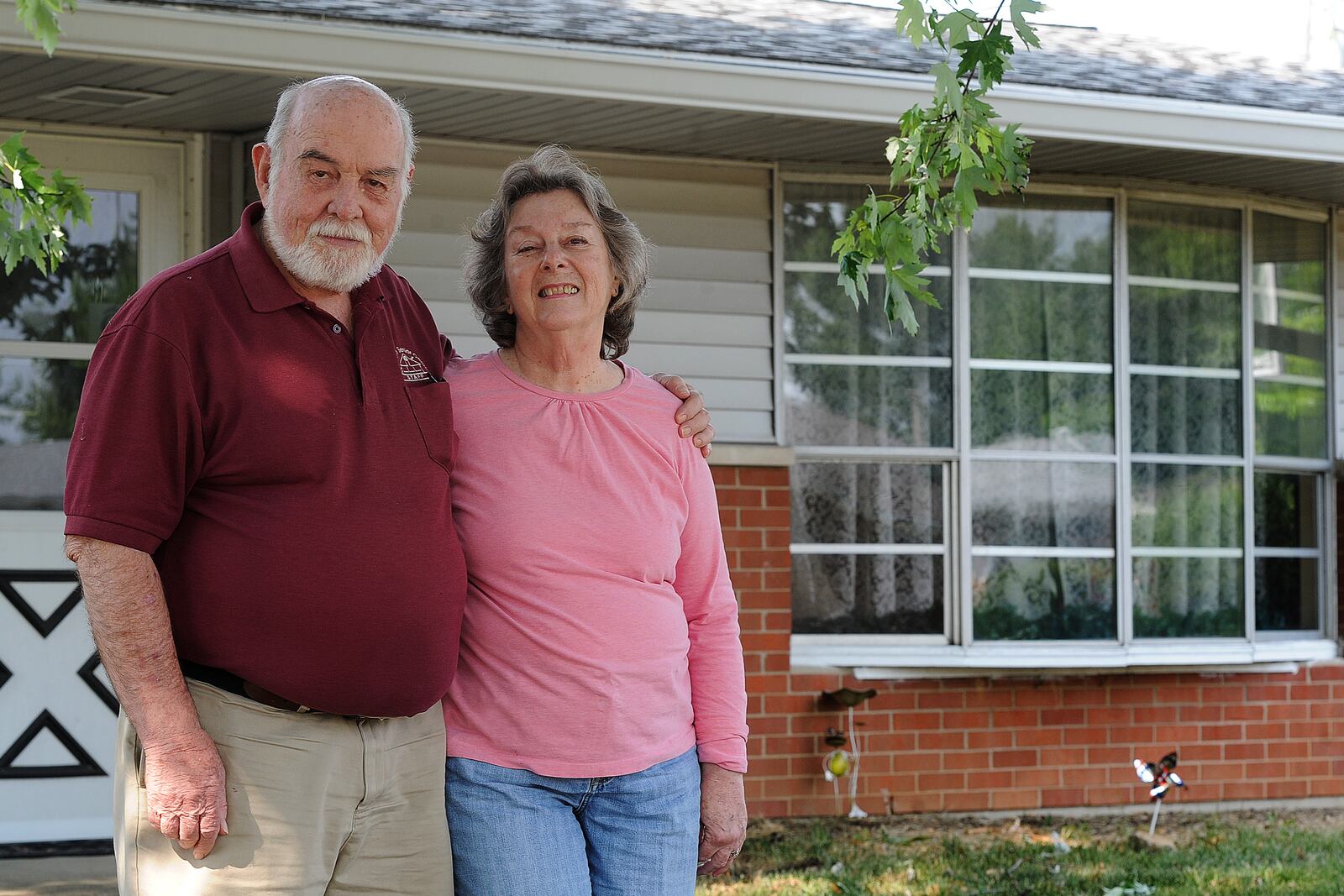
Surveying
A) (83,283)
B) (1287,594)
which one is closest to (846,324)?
(1287,594)

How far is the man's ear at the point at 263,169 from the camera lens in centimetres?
243

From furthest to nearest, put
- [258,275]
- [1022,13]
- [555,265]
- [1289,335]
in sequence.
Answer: [1289,335], [1022,13], [555,265], [258,275]

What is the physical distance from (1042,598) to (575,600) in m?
4.40

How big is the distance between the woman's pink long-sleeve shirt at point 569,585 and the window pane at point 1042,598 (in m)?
3.89

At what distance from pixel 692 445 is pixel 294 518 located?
0.86 metres

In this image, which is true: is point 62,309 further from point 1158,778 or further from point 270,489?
point 1158,778

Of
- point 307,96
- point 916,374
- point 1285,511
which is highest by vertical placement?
point 307,96

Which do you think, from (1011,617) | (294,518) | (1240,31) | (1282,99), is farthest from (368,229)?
(1240,31)

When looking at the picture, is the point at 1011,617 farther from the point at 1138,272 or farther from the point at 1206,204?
the point at 1206,204

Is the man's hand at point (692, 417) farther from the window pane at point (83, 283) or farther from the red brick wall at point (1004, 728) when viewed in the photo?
the window pane at point (83, 283)

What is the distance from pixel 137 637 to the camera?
2115 millimetres

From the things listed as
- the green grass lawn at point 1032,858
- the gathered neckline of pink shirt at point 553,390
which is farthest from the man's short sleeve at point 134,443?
the green grass lawn at point 1032,858

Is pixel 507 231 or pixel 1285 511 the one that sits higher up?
pixel 507 231

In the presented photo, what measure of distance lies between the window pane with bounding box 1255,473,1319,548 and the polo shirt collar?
19.0 feet
